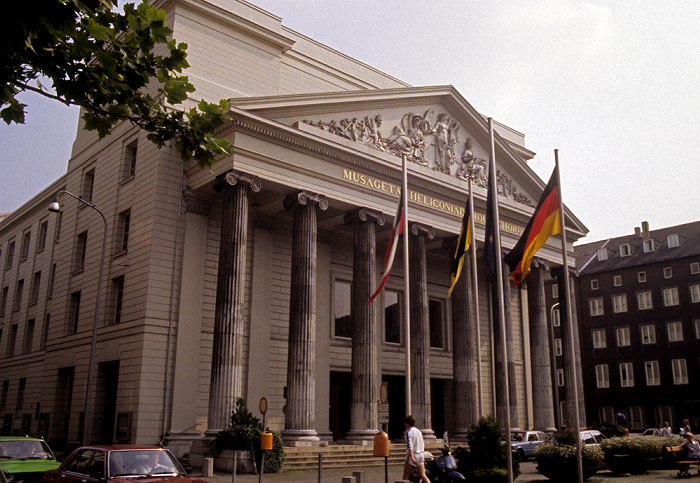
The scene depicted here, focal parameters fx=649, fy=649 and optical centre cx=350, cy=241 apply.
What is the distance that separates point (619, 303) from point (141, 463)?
209 ft

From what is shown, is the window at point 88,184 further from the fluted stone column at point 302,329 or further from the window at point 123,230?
the fluted stone column at point 302,329

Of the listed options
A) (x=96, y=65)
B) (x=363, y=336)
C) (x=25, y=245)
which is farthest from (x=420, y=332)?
(x=25, y=245)

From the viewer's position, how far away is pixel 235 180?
26.4 metres

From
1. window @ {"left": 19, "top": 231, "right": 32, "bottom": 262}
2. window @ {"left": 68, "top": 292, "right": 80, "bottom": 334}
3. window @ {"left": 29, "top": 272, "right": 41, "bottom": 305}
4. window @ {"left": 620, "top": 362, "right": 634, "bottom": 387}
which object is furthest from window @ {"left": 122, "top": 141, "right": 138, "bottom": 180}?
window @ {"left": 620, "top": 362, "right": 634, "bottom": 387}

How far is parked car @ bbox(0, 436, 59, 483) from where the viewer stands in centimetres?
1520

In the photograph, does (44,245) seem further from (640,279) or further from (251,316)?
(640,279)

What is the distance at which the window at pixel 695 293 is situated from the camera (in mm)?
60772

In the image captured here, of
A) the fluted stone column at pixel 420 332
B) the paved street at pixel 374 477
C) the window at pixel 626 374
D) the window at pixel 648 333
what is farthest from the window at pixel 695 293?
the paved street at pixel 374 477

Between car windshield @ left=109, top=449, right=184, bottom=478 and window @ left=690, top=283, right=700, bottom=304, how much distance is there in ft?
198

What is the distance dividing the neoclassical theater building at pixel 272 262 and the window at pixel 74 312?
0.08m

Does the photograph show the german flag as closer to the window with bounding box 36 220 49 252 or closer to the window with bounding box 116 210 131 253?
the window with bounding box 116 210 131 253

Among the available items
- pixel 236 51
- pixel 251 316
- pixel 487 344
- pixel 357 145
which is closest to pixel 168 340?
pixel 251 316

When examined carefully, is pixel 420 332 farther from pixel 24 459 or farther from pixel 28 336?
pixel 28 336

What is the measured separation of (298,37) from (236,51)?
5188 mm
